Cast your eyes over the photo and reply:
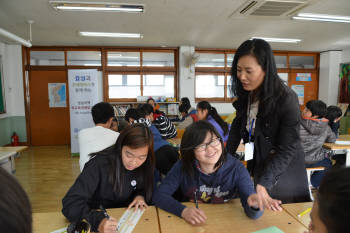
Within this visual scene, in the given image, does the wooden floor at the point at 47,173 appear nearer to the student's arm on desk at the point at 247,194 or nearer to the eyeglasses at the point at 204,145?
the eyeglasses at the point at 204,145

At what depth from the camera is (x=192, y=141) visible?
4.24 feet

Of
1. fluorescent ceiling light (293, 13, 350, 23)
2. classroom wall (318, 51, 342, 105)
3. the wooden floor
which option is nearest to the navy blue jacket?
the wooden floor

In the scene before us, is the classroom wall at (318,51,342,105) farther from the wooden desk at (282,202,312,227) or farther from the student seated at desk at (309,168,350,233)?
the student seated at desk at (309,168,350,233)

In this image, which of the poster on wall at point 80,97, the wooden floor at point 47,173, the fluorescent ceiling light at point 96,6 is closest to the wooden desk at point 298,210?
the wooden floor at point 47,173

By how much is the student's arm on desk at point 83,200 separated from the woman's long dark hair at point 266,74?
100 cm

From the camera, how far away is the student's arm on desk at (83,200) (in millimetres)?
1084

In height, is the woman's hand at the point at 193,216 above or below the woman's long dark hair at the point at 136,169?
below

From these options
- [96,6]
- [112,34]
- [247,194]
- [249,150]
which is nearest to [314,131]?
[249,150]

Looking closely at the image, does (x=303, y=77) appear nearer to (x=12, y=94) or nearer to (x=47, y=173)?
(x=47, y=173)

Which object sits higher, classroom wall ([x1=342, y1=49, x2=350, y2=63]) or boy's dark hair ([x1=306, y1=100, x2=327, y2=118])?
classroom wall ([x1=342, y1=49, x2=350, y2=63])

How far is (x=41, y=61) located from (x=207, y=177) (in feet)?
21.3

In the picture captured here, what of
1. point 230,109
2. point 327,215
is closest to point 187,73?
point 230,109

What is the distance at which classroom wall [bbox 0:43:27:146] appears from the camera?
5871 millimetres

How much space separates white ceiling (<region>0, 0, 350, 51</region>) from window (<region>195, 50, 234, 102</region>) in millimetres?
698
